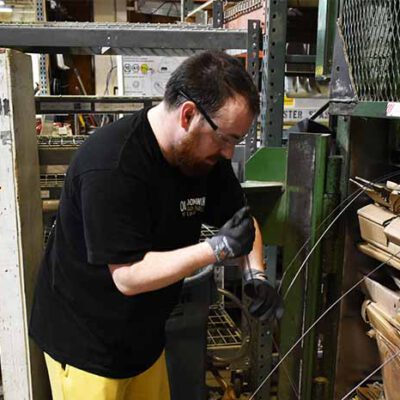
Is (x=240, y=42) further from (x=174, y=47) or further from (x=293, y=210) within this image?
(x=293, y=210)

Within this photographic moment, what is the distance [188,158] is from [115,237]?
277 mm

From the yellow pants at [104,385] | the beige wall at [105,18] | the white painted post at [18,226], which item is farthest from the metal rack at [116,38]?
the beige wall at [105,18]

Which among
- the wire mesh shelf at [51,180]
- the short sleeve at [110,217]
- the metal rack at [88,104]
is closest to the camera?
the short sleeve at [110,217]

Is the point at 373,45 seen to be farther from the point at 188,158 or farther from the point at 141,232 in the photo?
the point at 141,232

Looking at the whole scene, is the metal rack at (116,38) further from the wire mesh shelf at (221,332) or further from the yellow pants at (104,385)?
the wire mesh shelf at (221,332)

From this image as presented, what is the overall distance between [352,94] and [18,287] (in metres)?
1.23

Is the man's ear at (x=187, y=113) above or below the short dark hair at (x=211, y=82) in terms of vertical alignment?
below

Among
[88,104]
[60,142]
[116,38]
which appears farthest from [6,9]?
[116,38]

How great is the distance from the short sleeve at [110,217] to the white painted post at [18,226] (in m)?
0.52

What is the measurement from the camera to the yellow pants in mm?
1331

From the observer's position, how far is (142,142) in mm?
1180

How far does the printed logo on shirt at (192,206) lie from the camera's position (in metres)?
1.31

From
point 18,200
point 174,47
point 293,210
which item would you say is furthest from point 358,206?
point 18,200

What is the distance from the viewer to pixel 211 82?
1.10 m
